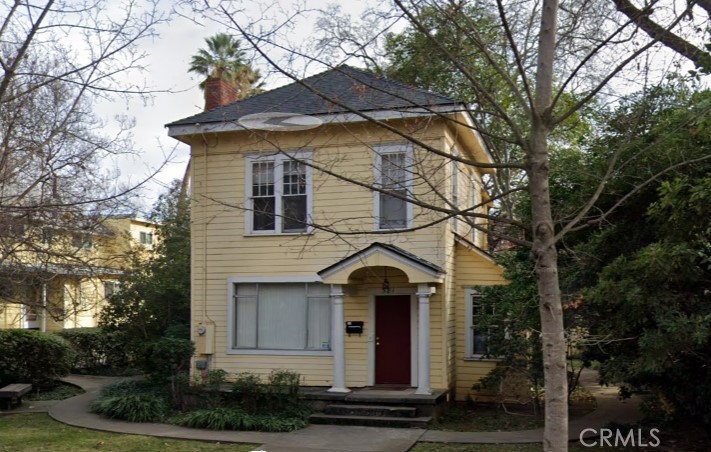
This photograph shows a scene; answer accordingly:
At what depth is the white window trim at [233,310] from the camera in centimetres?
1459

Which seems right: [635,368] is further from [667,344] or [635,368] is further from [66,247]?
[66,247]

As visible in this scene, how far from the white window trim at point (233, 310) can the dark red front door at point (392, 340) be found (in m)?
1.11

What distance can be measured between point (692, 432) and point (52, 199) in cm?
993

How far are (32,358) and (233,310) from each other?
6.12 metres

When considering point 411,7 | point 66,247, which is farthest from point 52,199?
point 411,7

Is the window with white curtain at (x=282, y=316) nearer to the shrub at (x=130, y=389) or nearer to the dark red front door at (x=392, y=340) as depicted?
the dark red front door at (x=392, y=340)

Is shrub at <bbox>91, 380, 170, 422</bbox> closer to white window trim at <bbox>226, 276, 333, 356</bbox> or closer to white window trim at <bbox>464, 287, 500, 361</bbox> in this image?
white window trim at <bbox>226, 276, 333, 356</bbox>

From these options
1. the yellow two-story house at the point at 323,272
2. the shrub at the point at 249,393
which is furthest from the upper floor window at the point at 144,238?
the shrub at the point at 249,393

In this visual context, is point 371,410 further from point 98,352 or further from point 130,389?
point 98,352

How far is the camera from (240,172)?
15156mm

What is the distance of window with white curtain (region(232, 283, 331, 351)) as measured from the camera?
14656 mm

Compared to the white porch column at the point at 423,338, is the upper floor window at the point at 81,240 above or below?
above

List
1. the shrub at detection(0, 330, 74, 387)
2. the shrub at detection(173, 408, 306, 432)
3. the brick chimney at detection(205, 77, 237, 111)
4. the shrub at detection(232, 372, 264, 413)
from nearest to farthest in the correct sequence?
the shrub at detection(173, 408, 306, 432) → the shrub at detection(232, 372, 264, 413) → the shrub at detection(0, 330, 74, 387) → the brick chimney at detection(205, 77, 237, 111)
